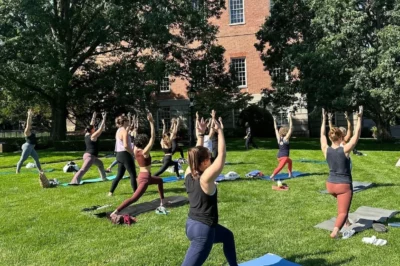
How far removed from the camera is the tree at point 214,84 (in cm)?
2802

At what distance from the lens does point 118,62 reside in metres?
28.4

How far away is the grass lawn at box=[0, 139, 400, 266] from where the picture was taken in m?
5.80

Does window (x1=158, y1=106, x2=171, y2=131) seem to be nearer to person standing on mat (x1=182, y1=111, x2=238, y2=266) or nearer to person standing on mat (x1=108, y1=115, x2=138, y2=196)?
person standing on mat (x1=108, y1=115, x2=138, y2=196)

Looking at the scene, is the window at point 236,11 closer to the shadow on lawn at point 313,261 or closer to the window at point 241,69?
the window at point 241,69

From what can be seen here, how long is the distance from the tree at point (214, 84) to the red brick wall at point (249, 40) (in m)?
5.63

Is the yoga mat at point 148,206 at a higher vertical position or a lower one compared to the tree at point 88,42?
lower

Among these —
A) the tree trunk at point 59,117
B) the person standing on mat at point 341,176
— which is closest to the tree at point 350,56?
the tree trunk at point 59,117

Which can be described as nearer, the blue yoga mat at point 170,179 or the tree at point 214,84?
the blue yoga mat at point 170,179

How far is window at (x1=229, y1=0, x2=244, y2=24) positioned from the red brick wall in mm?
310

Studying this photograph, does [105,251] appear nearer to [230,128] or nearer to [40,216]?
[40,216]

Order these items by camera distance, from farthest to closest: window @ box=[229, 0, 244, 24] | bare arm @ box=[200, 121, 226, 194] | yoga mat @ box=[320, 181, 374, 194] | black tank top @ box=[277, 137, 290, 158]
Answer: window @ box=[229, 0, 244, 24] → black tank top @ box=[277, 137, 290, 158] → yoga mat @ box=[320, 181, 374, 194] → bare arm @ box=[200, 121, 226, 194]

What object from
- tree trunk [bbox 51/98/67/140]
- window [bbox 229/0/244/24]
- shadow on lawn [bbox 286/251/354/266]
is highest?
window [bbox 229/0/244/24]

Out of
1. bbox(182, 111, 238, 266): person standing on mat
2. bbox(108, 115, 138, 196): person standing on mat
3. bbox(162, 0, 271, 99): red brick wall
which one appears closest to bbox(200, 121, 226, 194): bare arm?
bbox(182, 111, 238, 266): person standing on mat

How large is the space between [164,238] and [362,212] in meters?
3.81
